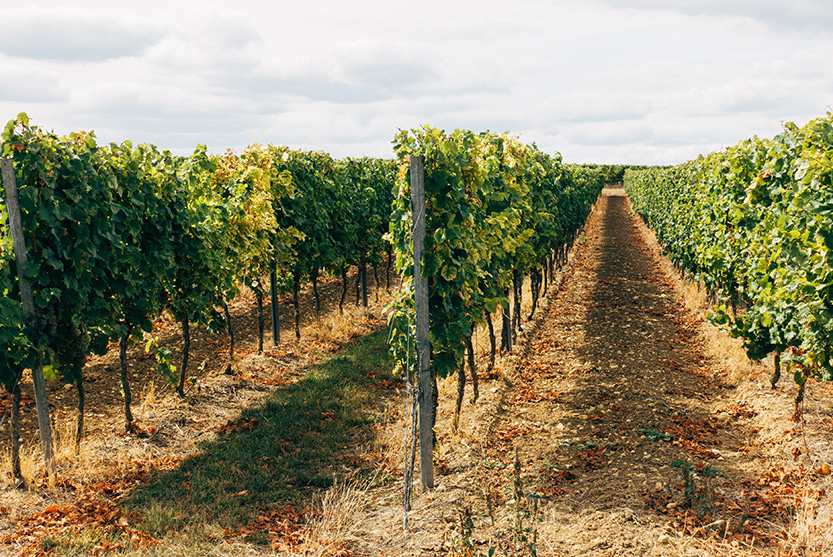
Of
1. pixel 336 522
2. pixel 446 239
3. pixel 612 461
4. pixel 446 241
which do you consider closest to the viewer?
pixel 336 522

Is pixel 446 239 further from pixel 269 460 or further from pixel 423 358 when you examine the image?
pixel 269 460

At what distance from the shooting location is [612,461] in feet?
21.5

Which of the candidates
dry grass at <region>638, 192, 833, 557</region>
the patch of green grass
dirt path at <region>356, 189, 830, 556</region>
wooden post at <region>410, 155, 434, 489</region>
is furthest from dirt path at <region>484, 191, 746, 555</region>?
the patch of green grass

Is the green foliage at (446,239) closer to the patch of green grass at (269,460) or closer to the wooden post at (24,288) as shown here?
the patch of green grass at (269,460)

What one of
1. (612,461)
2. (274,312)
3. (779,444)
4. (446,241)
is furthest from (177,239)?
(779,444)

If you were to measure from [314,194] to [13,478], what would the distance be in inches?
335

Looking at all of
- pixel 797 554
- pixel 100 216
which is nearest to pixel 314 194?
pixel 100 216

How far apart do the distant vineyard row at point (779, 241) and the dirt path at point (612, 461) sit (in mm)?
1087

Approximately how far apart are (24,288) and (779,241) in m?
8.59

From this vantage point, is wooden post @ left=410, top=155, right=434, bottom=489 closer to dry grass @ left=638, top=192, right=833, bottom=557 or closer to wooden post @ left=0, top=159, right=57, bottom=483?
dry grass @ left=638, top=192, right=833, bottom=557

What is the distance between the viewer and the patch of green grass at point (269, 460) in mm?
5812

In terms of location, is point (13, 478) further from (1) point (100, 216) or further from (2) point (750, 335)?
(2) point (750, 335)

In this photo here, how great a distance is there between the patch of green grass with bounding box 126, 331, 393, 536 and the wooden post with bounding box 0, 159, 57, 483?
1.26 m

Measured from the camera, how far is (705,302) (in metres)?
14.3
